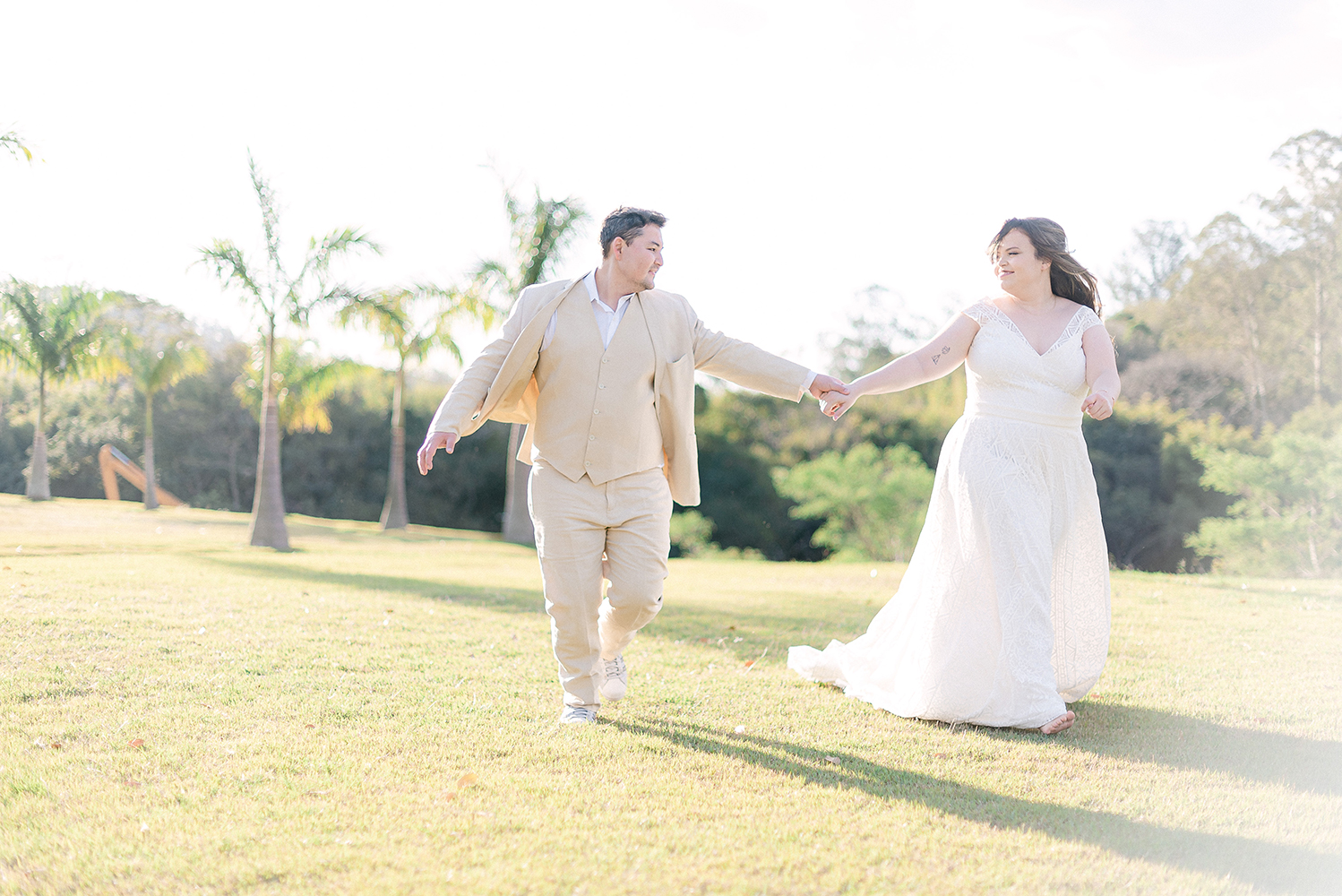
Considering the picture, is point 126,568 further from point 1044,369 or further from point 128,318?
point 128,318

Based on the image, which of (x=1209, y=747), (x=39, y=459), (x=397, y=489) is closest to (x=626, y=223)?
(x=1209, y=747)

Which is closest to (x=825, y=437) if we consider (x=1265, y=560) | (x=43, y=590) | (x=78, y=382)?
(x=1265, y=560)

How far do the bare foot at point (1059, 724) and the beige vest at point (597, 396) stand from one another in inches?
80.0

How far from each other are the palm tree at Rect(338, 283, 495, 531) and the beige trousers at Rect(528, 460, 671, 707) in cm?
1298

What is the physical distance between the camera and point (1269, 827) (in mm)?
3105

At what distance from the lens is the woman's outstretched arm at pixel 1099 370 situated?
4.34 m

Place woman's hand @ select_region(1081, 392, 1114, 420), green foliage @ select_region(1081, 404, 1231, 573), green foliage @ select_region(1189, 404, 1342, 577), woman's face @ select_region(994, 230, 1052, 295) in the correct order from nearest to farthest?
woman's hand @ select_region(1081, 392, 1114, 420) < woman's face @ select_region(994, 230, 1052, 295) < green foliage @ select_region(1189, 404, 1342, 577) < green foliage @ select_region(1081, 404, 1231, 573)

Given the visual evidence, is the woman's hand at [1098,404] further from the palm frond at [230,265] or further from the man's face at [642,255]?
the palm frond at [230,265]

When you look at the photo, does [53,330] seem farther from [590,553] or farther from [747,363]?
[747,363]

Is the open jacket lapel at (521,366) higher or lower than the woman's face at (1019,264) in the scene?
lower

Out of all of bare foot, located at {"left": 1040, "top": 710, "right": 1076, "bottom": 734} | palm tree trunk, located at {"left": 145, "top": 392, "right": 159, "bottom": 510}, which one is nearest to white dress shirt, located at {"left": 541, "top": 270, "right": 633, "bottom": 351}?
bare foot, located at {"left": 1040, "top": 710, "right": 1076, "bottom": 734}

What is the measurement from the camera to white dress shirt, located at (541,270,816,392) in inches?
171

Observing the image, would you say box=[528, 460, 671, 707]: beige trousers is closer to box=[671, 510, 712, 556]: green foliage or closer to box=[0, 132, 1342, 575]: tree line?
box=[0, 132, 1342, 575]: tree line

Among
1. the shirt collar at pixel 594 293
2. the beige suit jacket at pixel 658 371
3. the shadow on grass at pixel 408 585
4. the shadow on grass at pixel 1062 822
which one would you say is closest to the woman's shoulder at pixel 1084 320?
the beige suit jacket at pixel 658 371
